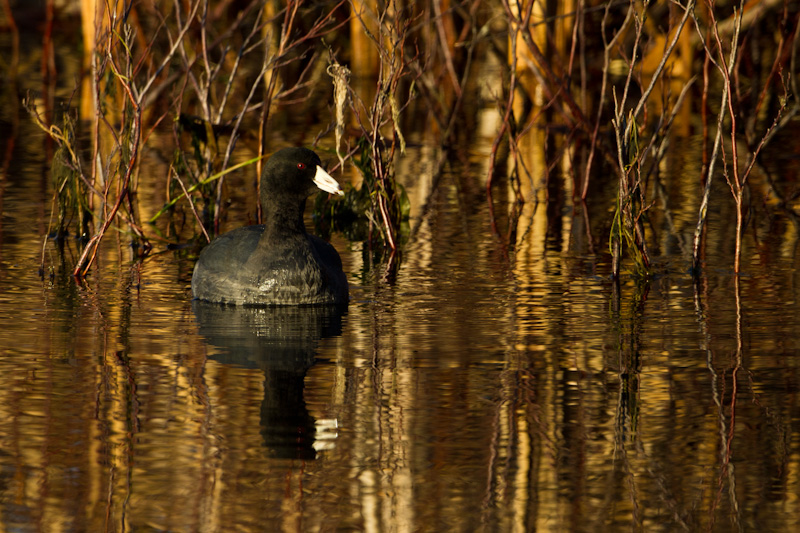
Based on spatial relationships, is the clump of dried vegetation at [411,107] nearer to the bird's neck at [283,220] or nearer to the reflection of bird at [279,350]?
the bird's neck at [283,220]

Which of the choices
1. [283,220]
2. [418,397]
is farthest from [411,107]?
[418,397]

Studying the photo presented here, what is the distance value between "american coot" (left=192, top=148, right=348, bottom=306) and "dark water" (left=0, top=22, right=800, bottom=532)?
170 millimetres

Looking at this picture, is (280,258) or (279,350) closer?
(279,350)

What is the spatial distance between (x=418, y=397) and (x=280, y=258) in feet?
8.08

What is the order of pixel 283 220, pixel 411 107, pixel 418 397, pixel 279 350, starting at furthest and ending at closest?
pixel 411 107 → pixel 283 220 → pixel 279 350 → pixel 418 397

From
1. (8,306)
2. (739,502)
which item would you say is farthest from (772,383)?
(8,306)

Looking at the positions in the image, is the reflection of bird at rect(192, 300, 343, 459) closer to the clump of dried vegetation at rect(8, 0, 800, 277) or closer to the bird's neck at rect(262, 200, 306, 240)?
the bird's neck at rect(262, 200, 306, 240)

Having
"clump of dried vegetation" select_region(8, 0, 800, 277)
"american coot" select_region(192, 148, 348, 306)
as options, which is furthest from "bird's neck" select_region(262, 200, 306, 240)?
"clump of dried vegetation" select_region(8, 0, 800, 277)

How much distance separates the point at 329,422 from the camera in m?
6.39

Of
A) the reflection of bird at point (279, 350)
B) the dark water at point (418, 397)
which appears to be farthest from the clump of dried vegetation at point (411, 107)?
the reflection of bird at point (279, 350)

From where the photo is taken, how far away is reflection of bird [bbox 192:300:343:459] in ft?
20.4

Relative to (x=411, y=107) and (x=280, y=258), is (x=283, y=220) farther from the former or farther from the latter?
(x=411, y=107)

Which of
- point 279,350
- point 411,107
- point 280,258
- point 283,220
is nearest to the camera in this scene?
point 279,350

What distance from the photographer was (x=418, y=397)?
6.78m
